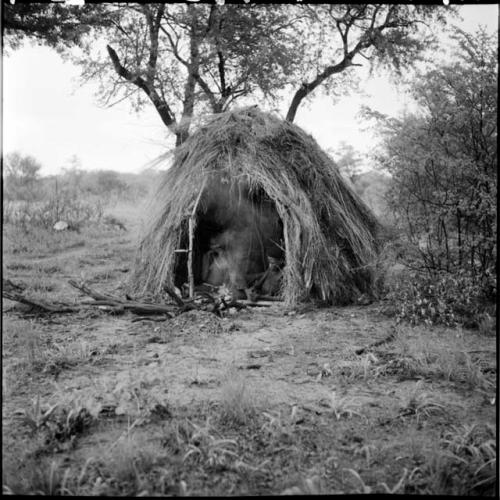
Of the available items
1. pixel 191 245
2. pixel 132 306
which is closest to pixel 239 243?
pixel 191 245

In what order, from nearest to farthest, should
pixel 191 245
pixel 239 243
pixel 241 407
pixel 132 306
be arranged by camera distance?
1. pixel 241 407
2. pixel 132 306
3. pixel 191 245
4. pixel 239 243

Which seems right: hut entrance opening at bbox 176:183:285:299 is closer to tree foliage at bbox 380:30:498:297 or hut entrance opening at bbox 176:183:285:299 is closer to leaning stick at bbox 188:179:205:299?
leaning stick at bbox 188:179:205:299

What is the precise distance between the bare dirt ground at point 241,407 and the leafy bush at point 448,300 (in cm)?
23

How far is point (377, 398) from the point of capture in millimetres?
3180

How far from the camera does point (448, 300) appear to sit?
4.81 m

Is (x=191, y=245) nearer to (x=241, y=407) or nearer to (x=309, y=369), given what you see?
(x=309, y=369)

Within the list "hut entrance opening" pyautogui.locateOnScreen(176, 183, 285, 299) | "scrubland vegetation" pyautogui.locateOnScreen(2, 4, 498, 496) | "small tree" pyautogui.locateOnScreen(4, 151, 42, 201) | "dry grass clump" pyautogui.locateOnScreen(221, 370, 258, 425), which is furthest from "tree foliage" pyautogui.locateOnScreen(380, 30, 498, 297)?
"small tree" pyautogui.locateOnScreen(4, 151, 42, 201)

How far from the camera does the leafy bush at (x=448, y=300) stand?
4648mm

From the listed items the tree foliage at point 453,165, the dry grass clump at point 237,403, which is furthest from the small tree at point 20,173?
the dry grass clump at point 237,403

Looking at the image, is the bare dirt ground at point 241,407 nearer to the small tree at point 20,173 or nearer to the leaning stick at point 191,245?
the leaning stick at point 191,245

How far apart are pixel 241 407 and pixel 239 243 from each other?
377 centimetres

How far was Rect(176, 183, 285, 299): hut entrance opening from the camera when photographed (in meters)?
6.35

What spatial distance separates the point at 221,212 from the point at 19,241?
16.1 ft

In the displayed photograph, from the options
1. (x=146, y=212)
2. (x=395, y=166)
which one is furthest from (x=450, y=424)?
(x=146, y=212)
